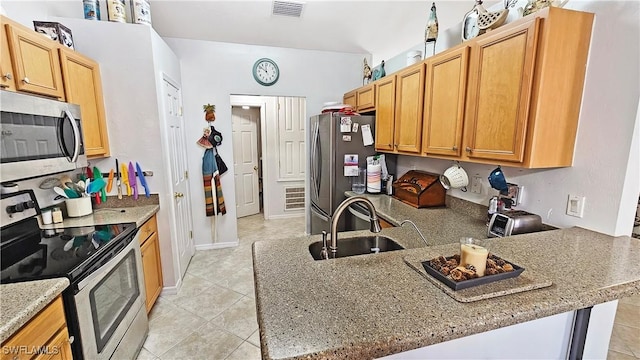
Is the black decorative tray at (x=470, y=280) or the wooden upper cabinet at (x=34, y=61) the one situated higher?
the wooden upper cabinet at (x=34, y=61)

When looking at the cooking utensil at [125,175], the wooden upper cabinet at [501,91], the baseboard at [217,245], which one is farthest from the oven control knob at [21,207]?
the wooden upper cabinet at [501,91]

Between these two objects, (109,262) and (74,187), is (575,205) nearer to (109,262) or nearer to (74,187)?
(109,262)

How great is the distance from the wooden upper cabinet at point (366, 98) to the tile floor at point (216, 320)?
7.42 feet

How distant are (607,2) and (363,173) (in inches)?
82.8

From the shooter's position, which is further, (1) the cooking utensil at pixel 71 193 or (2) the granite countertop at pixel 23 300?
(1) the cooking utensil at pixel 71 193

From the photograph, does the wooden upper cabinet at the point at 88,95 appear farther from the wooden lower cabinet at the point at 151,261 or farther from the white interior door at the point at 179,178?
the wooden lower cabinet at the point at 151,261

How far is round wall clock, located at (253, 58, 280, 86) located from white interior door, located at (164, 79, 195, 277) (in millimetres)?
934

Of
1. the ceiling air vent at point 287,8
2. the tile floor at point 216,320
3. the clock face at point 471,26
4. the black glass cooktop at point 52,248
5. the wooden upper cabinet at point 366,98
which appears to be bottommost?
the tile floor at point 216,320

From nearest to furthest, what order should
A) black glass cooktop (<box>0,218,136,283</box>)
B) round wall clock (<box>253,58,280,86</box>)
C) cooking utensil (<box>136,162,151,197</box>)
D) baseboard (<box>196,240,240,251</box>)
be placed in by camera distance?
black glass cooktop (<box>0,218,136,283</box>), cooking utensil (<box>136,162,151,197</box>), round wall clock (<box>253,58,280,86</box>), baseboard (<box>196,240,240,251</box>)

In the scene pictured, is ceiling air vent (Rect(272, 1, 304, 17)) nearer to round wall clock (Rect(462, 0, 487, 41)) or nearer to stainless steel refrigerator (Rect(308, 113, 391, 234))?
stainless steel refrigerator (Rect(308, 113, 391, 234))

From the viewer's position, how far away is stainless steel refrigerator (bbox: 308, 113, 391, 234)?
9.56 feet

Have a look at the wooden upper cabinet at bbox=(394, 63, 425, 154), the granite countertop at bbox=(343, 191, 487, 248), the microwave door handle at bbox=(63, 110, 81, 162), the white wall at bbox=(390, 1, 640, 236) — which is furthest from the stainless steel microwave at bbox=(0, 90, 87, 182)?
the white wall at bbox=(390, 1, 640, 236)

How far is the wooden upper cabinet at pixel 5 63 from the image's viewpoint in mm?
1369

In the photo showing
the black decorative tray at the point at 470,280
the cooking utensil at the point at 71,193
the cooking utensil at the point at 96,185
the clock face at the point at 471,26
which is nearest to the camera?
the black decorative tray at the point at 470,280
